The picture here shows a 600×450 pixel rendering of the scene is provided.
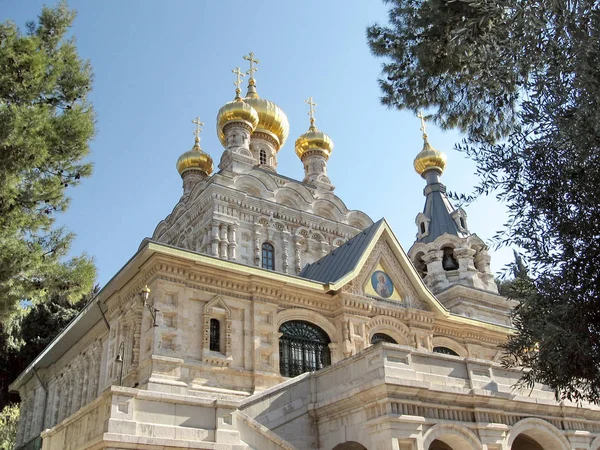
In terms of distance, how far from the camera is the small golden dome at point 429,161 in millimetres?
34156

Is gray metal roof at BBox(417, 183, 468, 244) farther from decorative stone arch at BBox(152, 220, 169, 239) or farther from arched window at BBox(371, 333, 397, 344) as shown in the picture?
arched window at BBox(371, 333, 397, 344)

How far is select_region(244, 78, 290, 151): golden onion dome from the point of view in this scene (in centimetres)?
3097

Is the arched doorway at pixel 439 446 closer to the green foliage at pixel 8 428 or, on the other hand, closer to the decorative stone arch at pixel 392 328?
the decorative stone arch at pixel 392 328

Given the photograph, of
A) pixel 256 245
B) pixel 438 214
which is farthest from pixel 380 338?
pixel 438 214

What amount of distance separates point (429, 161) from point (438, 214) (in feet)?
12.9

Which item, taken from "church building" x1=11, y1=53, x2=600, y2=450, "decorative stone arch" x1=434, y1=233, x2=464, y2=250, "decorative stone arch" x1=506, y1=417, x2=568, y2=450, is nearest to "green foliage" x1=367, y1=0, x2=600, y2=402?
"church building" x1=11, y1=53, x2=600, y2=450

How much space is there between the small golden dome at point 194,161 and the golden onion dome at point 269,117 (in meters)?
3.41

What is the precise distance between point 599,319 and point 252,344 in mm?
9021

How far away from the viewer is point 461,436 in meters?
11.6

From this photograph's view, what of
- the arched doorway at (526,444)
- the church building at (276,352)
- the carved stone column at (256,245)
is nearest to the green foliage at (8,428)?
the church building at (276,352)

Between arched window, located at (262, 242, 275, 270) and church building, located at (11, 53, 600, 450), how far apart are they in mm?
51

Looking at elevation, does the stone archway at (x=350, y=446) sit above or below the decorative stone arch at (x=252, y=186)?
below

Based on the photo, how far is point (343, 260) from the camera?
19062 mm

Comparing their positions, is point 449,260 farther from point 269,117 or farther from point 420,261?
point 269,117
